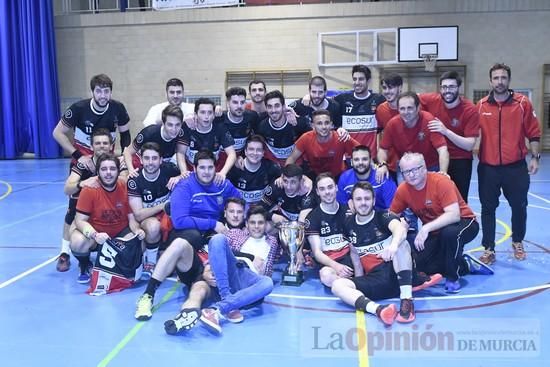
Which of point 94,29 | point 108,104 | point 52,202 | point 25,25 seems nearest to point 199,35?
point 94,29

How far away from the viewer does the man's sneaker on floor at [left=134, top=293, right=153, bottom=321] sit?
4152 millimetres

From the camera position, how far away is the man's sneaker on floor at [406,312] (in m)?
4.04

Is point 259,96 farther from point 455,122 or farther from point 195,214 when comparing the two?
point 455,122

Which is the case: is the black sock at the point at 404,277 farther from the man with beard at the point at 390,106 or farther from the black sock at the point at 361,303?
the man with beard at the point at 390,106

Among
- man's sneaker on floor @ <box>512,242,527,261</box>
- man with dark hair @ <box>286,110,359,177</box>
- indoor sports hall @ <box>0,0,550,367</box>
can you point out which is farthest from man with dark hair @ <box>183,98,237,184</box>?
man's sneaker on floor @ <box>512,242,527,261</box>

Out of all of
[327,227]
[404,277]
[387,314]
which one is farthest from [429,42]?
[387,314]

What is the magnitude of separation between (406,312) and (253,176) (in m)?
2.38

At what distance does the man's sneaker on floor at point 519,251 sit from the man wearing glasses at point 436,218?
3.98ft

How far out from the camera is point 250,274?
4398mm

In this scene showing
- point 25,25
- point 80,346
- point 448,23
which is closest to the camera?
point 80,346

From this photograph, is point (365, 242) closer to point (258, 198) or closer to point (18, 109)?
point (258, 198)

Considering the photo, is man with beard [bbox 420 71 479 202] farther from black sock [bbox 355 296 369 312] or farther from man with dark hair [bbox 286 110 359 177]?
black sock [bbox 355 296 369 312]

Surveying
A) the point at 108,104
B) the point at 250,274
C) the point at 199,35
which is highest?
the point at 199,35

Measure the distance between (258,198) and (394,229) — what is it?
1.89 m
